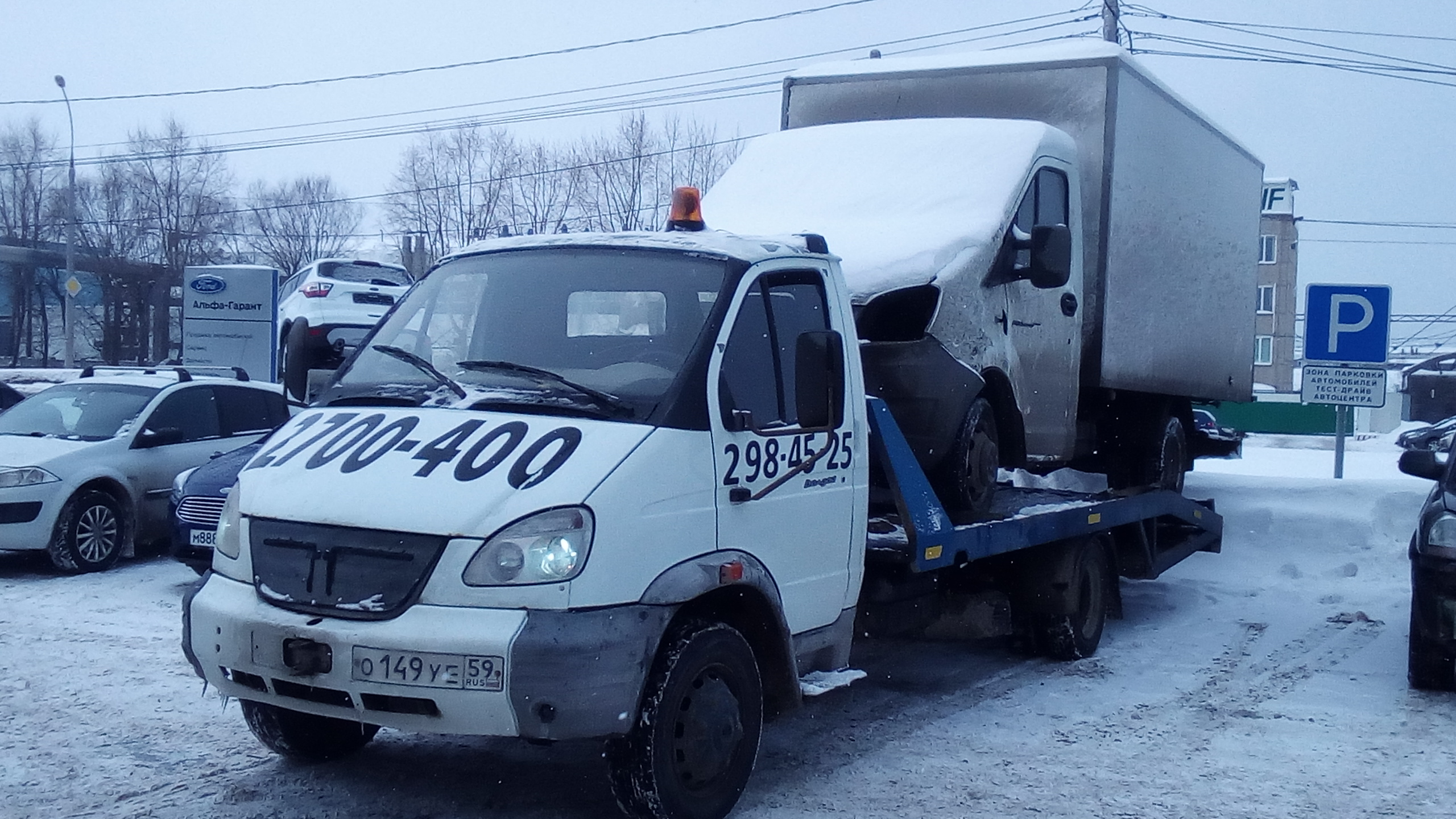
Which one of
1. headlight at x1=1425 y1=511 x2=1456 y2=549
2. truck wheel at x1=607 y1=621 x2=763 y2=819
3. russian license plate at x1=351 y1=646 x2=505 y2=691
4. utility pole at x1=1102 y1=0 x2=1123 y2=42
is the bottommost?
truck wheel at x1=607 y1=621 x2=763 y2=819

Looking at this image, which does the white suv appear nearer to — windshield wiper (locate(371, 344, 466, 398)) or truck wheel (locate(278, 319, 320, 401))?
truck wheel (locate(278, 319, 320, 401))

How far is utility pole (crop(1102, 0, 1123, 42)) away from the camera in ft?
70.9

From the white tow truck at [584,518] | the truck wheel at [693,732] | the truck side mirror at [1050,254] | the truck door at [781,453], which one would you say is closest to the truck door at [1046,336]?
the truck side mirror at [1050,254]

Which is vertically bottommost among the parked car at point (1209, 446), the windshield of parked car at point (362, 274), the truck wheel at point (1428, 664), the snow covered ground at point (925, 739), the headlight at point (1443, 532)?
the snow covered ground at point (925, 739)

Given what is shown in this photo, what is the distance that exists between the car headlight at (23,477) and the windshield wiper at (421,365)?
6.43m

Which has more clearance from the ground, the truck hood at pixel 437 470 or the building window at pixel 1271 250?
the building window at pixel 1271 250

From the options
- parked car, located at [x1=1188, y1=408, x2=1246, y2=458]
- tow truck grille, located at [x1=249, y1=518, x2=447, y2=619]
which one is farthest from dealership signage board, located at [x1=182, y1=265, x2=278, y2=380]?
tow truck grille, located at [x1=249, y1=518, x2=447, y2=619]

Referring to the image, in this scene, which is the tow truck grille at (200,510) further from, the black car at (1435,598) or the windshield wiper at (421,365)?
the black car at (1435,598)

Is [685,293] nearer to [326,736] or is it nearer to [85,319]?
[326,736]

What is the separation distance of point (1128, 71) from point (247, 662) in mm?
6724

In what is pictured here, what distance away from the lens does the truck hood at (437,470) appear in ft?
14.0

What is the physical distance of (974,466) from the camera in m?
7.06

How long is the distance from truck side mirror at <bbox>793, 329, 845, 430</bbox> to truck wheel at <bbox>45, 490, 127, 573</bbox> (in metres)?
7.73

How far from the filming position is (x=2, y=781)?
17.5ft
